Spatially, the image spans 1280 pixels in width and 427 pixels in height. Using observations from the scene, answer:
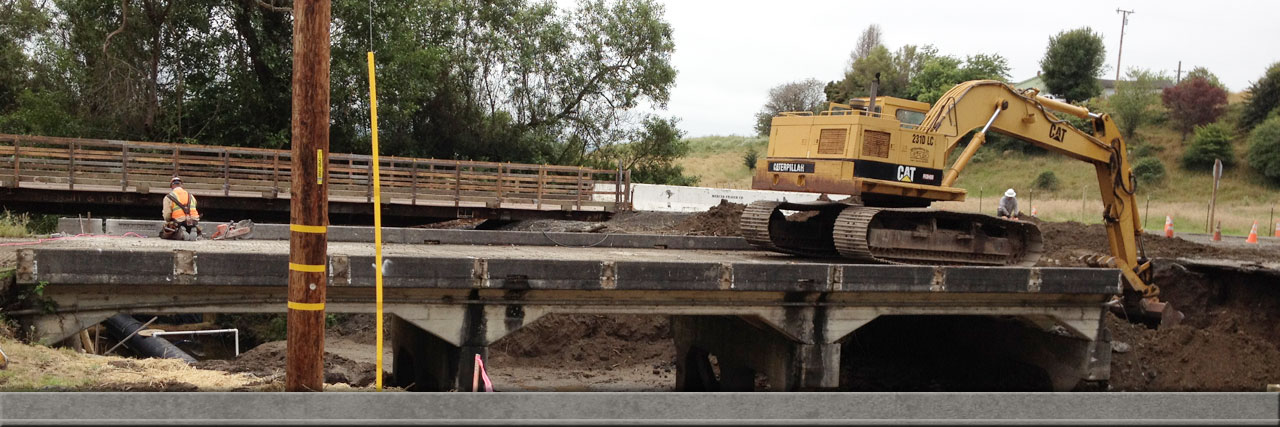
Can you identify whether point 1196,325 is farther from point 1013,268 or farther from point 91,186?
point 91,186

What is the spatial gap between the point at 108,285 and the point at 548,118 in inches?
1251

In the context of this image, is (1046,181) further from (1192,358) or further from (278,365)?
(278,365)

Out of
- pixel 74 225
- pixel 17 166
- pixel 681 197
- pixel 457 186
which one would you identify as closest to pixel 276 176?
pixel 457 186

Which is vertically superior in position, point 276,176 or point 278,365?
point 276,176

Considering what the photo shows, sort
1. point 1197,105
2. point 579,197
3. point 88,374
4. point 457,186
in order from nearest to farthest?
1. point 88,374
2. point 457,186
3. point 579,197
4. point 1197,105

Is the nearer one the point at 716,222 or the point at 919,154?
the point at 919,154

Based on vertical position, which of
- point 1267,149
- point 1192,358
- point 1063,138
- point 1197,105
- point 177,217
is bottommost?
point 1192,358

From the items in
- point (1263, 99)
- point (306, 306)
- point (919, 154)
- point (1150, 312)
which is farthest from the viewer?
point (1263, 99)

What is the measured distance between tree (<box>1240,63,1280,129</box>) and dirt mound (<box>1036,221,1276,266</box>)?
34.7 m

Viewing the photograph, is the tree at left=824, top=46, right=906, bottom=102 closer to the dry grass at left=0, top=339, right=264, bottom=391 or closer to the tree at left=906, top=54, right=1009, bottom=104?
the tree at left=906, top=54, right=1009, bottom=104

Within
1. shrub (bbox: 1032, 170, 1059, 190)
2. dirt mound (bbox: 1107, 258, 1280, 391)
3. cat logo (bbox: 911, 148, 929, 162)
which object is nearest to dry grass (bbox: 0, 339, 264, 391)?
cat logo (bbox: 911, 148, 929, 162)

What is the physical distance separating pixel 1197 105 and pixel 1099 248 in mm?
37893

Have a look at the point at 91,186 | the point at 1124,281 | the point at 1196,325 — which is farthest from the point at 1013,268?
the point at 91,186

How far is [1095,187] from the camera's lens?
4759cm
